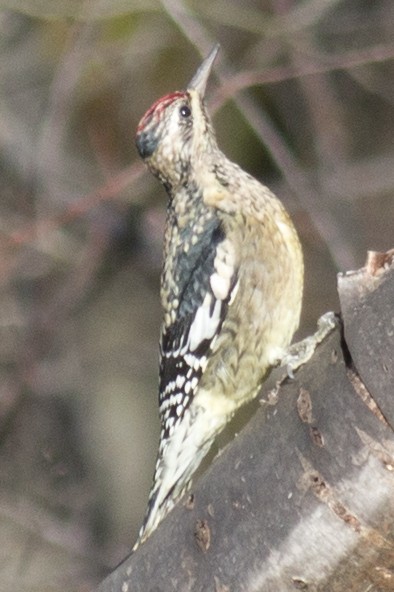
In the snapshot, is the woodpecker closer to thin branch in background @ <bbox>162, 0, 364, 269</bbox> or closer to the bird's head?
the bird's head

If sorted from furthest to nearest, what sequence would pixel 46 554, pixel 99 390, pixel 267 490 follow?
pixel 99 390 → pixel 46 554 → pixel 267 490

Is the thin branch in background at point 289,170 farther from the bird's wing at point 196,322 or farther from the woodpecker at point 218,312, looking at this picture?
the bird's wing at point 196,322

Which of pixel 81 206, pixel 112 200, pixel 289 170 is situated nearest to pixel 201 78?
pixel 81 206

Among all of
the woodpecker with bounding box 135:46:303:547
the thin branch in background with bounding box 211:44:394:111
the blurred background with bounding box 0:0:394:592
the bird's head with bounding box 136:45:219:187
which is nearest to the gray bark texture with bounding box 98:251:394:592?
the woodpecker with bounding box 135:46:303:547

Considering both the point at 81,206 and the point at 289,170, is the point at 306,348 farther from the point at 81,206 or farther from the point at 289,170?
the point at 289,170

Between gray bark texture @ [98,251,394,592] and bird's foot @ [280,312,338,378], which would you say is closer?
gray bark texture @ [98,251,394,592]

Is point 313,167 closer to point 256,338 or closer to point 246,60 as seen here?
point 246,60

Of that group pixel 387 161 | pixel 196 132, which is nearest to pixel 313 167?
pixel 387 161
